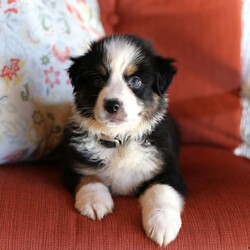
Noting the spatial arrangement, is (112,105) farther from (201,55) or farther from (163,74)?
(201,55)

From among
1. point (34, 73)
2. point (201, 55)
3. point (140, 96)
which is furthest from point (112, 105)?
point (201, 55)

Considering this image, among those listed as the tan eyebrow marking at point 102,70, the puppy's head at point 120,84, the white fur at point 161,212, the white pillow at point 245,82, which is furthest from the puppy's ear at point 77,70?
the white pillow at point 245,82

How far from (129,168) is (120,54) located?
52cm

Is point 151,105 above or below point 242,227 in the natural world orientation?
above

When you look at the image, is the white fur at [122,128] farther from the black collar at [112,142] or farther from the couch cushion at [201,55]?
the couch cushion at [201,55]

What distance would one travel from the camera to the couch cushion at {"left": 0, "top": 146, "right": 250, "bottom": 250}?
1415 mm

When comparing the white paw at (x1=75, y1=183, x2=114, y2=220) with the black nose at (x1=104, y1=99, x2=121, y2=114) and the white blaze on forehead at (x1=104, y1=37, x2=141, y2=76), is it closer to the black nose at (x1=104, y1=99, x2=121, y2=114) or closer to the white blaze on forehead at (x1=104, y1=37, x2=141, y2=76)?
the black nose at (x1=104, y1=99, x2=121, y2=114)

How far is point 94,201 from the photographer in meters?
1.59

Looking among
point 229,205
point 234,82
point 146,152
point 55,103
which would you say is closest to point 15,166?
point 55,103

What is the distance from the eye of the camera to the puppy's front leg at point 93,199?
1.54 metres

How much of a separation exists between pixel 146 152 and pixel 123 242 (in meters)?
0.52

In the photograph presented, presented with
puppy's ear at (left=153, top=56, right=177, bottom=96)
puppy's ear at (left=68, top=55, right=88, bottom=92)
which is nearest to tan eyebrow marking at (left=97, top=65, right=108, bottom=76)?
puppy's ear at (left=68, top=55, right=88, bottom=92)

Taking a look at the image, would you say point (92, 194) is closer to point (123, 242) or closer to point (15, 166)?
point (123, 242)

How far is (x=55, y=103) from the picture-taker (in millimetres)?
2084
